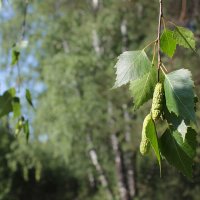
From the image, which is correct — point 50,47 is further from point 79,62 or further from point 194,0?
point 194,0

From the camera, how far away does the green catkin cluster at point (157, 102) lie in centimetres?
44

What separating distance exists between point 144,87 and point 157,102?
0.16 ft

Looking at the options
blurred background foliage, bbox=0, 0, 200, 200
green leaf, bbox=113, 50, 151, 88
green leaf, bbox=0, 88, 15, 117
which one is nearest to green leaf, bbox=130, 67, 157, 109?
green leaf, bbox=113, 50, 151, 88

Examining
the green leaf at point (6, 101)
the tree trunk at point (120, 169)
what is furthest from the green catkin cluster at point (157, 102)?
the tree trunk at point (120, 169)

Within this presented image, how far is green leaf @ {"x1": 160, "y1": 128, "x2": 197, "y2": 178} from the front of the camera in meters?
0.46

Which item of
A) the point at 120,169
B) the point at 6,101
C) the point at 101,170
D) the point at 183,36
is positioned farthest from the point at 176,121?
the point at 101,170

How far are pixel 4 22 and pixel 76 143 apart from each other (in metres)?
2.63

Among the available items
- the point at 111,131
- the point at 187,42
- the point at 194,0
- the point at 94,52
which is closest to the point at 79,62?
the point at 94,52

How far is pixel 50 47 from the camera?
8242mm

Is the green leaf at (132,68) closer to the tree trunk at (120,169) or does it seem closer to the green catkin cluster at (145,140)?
the green catkin cluster at (145,140)

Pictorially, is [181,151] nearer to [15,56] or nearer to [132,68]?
[132,68]

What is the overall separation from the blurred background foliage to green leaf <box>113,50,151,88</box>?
561 centimetres

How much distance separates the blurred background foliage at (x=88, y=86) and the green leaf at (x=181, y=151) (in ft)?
18.6

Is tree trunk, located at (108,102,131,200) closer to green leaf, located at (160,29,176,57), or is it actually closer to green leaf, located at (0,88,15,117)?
green leaf, located at (0,88,15,117)
